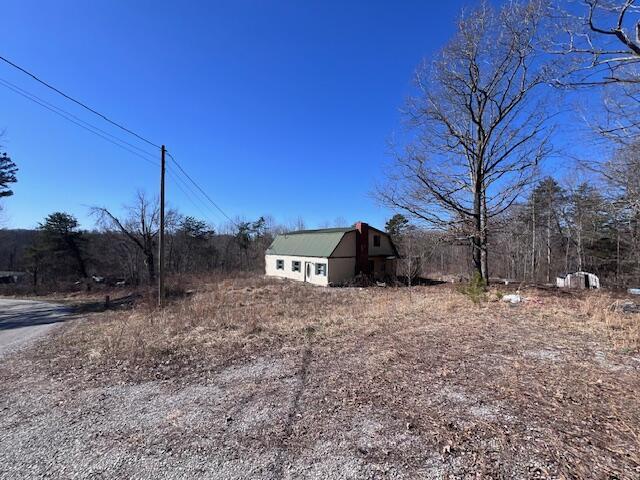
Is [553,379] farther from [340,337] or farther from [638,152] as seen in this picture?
[638,152]

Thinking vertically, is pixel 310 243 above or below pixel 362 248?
above

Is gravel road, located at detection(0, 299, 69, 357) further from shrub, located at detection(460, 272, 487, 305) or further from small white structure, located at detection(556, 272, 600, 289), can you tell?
small white structure, located at detection(556, 272, 600, 289)

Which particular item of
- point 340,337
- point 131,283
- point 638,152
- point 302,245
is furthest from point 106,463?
point 131,283

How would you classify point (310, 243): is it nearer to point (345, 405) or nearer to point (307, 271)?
point (307, 271)

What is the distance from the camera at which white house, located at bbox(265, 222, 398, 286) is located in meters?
22.9

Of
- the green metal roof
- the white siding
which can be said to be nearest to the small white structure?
the green metal roof

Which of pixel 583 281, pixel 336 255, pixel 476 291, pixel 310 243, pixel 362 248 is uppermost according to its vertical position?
pixel 310 243

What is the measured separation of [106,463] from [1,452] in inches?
51.3

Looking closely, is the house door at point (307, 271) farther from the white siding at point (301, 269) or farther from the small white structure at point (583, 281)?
the small white structure at point (583, 281)

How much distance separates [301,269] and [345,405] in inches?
860

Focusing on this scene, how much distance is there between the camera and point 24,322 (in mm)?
13867

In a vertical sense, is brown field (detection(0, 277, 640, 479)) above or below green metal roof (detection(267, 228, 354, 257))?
below

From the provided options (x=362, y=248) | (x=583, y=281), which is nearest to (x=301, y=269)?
(x=362, y=248)

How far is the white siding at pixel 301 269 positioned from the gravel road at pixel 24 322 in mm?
15234
